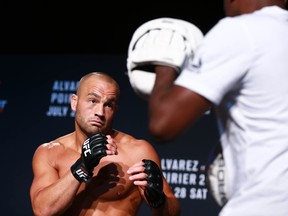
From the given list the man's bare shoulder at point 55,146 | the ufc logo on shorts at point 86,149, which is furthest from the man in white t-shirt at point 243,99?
the man's bare shoulder at point 55,146

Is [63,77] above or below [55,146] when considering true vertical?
below

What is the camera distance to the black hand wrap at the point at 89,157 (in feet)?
6.89

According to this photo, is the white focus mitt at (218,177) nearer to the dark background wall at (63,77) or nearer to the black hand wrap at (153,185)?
the black hand wrap at (153,185)

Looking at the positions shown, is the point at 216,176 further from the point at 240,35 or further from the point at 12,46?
the point at 12,46

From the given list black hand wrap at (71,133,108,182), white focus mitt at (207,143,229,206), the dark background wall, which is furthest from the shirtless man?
the dark background wall

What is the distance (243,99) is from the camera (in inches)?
42.1

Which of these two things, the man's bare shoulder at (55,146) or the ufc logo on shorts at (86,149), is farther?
the man's bare shoulder at (55,146)

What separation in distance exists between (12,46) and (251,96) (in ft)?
10.6

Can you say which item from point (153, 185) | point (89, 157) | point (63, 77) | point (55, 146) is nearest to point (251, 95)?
point (153, 185)

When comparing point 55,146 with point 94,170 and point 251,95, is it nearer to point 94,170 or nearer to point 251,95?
point 94,170

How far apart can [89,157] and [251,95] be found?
1.14 metres

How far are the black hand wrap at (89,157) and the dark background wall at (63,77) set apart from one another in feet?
4.59

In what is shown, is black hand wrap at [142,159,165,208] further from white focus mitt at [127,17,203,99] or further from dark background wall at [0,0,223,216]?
dark background wall at [0,0,223,216]

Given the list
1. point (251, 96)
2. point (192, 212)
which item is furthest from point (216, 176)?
point (192, 212)
